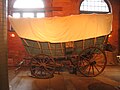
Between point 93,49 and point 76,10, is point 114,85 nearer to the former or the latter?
point 93,49

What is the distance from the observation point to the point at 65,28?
7.94 meters

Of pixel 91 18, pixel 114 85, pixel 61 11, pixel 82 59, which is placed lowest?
pixel 114 85

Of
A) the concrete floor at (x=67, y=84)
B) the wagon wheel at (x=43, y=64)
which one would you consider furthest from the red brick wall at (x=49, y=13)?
the concrete floor at (x=67, y=84)

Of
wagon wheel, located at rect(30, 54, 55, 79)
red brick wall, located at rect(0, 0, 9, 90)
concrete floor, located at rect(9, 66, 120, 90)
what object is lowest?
concrete floor, located at rect(9, 66, 120, 90)

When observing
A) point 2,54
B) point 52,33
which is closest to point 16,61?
point 52,33

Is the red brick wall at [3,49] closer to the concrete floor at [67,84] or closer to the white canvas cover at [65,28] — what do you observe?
the concrete floor at [67,84]

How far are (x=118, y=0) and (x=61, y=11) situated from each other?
10.9 ft

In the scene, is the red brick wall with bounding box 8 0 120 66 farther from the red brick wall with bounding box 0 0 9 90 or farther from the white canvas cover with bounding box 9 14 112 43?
the red brick wall with bounding box 0 0 9 90

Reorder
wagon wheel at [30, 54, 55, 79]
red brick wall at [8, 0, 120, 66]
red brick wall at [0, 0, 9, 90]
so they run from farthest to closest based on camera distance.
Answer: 1. red brick wall at [8, 0, 120, 66]
2. wagon wheel at [30, 54, 55, 79]
3. red brick wall at [0, 0, 9, 90]

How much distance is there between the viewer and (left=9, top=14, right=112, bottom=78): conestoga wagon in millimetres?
7859

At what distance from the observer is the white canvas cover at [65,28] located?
7.88 metres

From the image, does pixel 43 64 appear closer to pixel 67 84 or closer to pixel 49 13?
pixel 67 84

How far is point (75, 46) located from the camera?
26.2 feet

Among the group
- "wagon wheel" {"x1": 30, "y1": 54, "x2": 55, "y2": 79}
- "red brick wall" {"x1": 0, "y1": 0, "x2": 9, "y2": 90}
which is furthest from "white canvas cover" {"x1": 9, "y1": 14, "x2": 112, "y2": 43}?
"red brick wall" {"x1": 0, "y1": 0, "x2": 9, "y2": 90}
